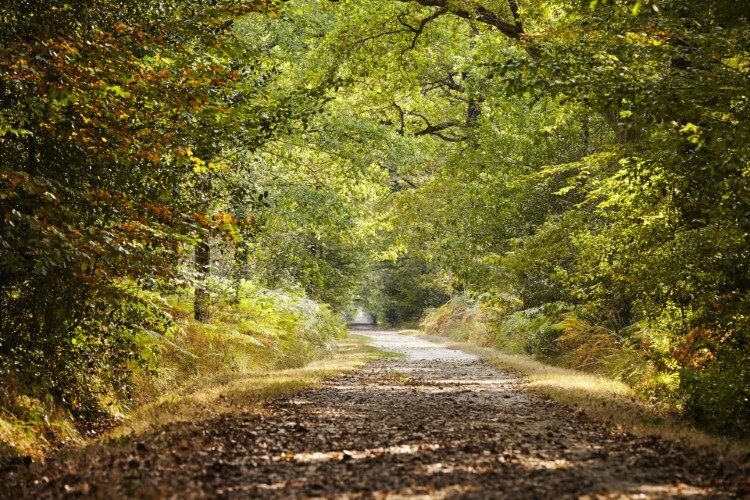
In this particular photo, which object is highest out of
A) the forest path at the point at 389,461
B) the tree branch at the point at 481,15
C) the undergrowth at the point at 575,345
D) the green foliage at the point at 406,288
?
the tree branch at the point at 481,15

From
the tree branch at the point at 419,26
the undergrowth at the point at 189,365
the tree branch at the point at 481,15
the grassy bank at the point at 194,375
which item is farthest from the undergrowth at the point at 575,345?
the tree branch at the point at 419,26

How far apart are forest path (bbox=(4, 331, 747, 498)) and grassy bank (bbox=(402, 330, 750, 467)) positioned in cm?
32

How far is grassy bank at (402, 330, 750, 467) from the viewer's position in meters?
6.81

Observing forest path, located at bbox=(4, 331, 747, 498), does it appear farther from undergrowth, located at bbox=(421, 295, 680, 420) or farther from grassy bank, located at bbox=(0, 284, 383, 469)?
undergrowth, located at bbox=(421, 295, 680, 420)

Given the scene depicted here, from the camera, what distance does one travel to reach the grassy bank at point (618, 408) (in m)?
6.81

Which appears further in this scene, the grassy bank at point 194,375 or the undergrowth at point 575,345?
the undergrowth at point 575,345

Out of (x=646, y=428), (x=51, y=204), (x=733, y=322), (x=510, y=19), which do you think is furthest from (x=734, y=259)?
(x=510, y=19)

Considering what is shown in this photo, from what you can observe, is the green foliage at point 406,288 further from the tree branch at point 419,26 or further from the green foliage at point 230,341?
the tree branch at point 419,26

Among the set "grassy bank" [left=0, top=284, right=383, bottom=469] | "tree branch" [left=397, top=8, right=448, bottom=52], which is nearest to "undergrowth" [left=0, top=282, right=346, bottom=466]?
"grassy bank" [left=0, top=284, right=383, bottom=469]

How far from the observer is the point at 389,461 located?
6125 millimetres

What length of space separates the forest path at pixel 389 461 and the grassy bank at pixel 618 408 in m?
0.32

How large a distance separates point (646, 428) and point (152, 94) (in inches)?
267

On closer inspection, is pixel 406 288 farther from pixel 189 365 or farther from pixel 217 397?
pixel 217 397

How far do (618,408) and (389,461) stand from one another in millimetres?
4291
